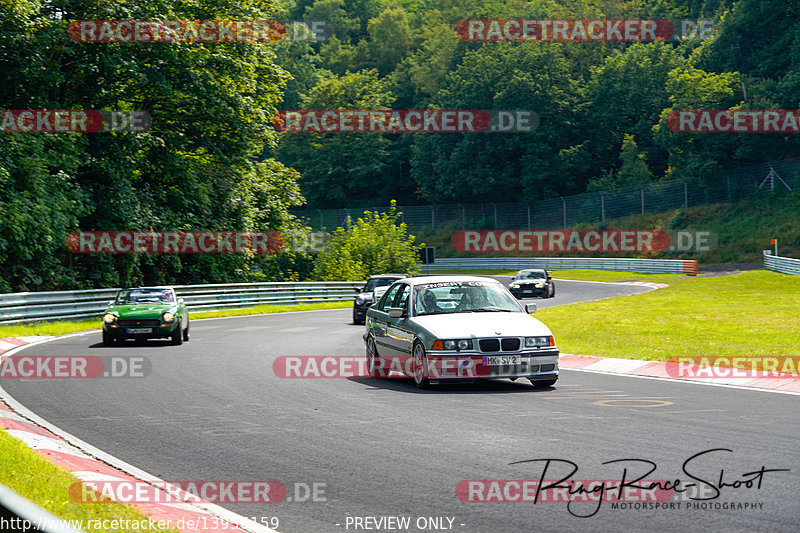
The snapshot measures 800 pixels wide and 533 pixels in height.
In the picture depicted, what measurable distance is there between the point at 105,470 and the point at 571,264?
65.3 m

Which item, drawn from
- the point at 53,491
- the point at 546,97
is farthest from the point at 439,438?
the point at 546,97

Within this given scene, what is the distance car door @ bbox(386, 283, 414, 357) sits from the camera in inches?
516

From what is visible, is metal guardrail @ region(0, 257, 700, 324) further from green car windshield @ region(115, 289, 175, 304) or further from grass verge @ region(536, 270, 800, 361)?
grass verge @ region(536, 270, 800, 361)

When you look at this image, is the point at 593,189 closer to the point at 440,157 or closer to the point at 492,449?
the point at 440,157

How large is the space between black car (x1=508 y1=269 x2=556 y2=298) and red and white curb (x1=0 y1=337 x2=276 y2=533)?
1282 inches

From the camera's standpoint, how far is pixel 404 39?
115062mm

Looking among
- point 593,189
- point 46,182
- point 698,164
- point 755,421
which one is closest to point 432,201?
point 593,189

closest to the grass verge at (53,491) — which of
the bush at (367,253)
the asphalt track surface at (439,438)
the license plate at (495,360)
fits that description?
the asphalt track surface at (439,438)

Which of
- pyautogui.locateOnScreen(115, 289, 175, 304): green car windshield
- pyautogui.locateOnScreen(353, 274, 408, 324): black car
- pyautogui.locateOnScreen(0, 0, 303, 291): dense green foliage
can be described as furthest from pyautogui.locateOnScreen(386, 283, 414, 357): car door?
pyautogui.locateOnScreen(0, 0, 303, 291): dense green foliage

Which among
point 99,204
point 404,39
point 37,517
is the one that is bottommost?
point 37,517

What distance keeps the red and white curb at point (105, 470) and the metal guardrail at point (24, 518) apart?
8.39 ft

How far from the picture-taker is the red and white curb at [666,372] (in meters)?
12.3

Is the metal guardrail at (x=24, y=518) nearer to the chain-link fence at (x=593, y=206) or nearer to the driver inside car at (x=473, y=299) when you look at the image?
the driver inside car at (x=473, y=299)

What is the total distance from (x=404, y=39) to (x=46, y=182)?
292ft
